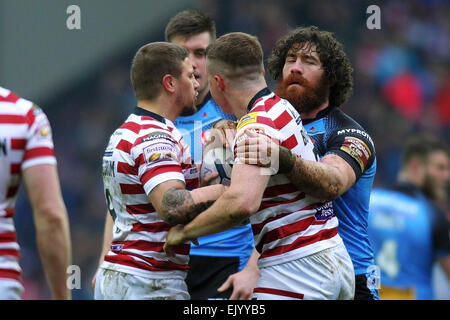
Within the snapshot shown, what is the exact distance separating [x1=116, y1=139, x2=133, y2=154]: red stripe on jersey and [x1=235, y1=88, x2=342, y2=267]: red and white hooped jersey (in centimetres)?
61

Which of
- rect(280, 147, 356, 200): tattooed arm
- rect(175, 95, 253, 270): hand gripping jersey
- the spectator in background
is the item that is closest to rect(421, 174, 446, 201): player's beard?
rect(175, 95, 253, 270): hand gripping jersey

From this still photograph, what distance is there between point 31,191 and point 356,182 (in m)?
1.98

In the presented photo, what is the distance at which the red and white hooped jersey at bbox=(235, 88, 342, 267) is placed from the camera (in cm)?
387

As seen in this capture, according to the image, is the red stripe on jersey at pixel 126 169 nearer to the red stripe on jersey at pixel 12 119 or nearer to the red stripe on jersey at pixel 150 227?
the red stripe on jersey at pixel 150 227

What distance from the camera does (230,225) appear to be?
3746mm

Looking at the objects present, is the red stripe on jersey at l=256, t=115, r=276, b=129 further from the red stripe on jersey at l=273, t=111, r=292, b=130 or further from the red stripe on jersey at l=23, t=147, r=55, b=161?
the red stripe on jersey at l=23, t=147, r=55, b=161

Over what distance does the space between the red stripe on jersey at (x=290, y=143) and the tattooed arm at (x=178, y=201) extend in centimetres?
45

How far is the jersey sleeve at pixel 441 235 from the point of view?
6.86 metres

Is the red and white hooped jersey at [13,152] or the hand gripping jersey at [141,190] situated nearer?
the red and white hooped jersey at [13,152]

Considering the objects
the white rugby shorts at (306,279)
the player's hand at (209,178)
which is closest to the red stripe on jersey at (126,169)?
the player's hand at (209,178)

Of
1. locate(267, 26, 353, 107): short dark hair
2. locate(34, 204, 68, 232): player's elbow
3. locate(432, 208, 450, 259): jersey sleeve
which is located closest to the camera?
locate(34, 204, 68, 232): player's elbow

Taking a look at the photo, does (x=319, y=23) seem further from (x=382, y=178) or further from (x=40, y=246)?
(x=40, y=246)
